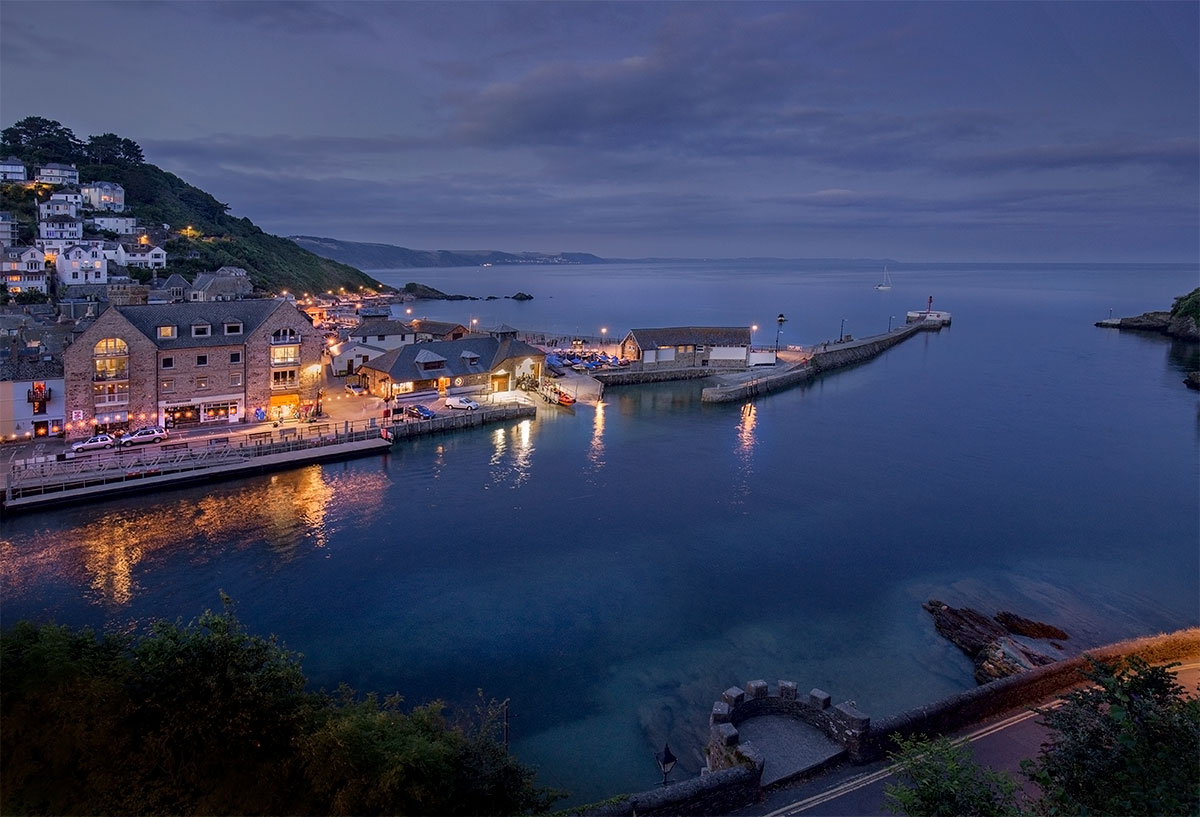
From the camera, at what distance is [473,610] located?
24.2 m

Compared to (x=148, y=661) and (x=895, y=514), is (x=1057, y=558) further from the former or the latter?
(x=148, y=661)

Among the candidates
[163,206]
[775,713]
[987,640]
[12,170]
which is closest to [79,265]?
[12,170]

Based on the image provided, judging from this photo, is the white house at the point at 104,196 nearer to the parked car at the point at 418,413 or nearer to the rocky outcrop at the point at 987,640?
the parked car at the point at 418,413

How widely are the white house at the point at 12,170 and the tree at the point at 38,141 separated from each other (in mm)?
6165

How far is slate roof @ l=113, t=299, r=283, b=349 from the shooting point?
37.7 meters

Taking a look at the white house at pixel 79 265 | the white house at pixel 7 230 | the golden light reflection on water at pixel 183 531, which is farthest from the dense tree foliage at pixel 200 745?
the white house at pixel 7 230

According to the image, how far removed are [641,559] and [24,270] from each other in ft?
261

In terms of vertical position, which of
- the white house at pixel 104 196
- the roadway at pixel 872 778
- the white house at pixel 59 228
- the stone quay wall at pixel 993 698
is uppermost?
the white house at pixel 104 196

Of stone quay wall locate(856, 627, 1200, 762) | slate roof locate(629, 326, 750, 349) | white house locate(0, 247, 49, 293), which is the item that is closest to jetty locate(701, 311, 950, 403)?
slate roof locate(629, 326, 750, 349)

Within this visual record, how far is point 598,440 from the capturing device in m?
46.3

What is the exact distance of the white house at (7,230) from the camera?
80.5 meters

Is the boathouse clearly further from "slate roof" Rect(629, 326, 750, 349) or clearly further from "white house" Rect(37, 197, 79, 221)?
"white house" Rect(37, 197, 79, 221)

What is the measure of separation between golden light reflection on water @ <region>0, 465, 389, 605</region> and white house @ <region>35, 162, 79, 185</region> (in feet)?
339

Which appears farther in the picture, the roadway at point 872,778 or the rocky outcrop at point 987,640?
the rocky outcrop at point 987,640
